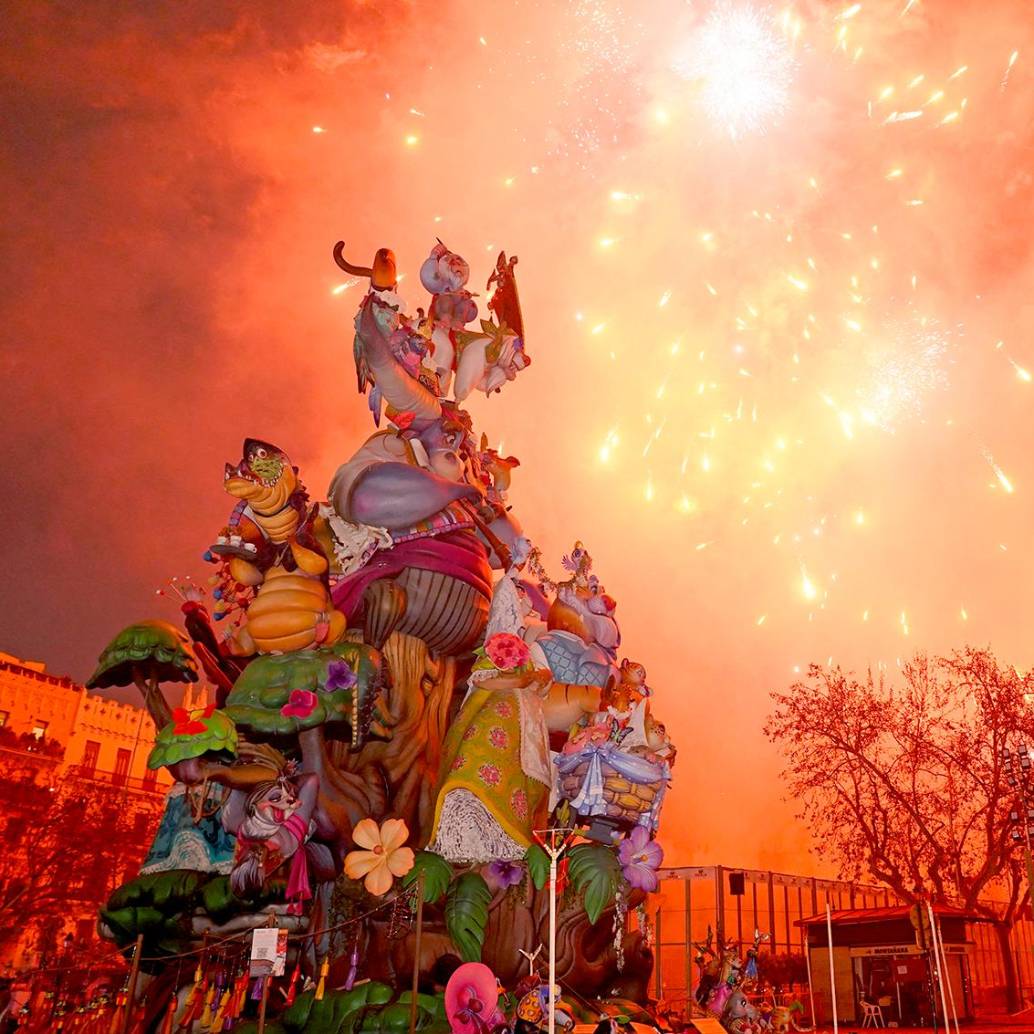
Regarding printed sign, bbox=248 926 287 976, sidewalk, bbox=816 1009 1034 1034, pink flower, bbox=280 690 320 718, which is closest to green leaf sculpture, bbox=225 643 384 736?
pink flower, bbox=280 690 320 718

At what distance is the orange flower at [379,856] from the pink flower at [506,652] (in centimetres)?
227

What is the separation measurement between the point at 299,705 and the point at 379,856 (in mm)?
1761

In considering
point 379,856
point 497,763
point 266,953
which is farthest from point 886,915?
point 266,953

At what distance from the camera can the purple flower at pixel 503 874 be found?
992 cm

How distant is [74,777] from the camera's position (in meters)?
29.8

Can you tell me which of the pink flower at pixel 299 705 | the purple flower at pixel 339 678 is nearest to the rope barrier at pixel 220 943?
the pink flower at pixel 299 705

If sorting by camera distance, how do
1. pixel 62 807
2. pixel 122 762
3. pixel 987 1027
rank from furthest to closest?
pixel 122 762
pixel 62 807
pixel 987 1027

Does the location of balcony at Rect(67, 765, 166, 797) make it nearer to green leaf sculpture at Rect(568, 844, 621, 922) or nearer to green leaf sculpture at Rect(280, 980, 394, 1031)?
green leaf sculpture at Rect(280, 980, 394, 1031)

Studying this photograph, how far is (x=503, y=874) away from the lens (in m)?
9.96

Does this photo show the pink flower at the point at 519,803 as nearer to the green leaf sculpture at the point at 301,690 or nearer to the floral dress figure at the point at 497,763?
the floral dress figure at the point at 497,763

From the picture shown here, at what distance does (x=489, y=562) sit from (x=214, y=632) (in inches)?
150

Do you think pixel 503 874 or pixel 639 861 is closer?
pixel 503 874

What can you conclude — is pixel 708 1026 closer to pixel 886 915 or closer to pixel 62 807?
pixel 886 915

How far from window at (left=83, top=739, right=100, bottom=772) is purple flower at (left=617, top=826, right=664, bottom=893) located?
28381 mm
